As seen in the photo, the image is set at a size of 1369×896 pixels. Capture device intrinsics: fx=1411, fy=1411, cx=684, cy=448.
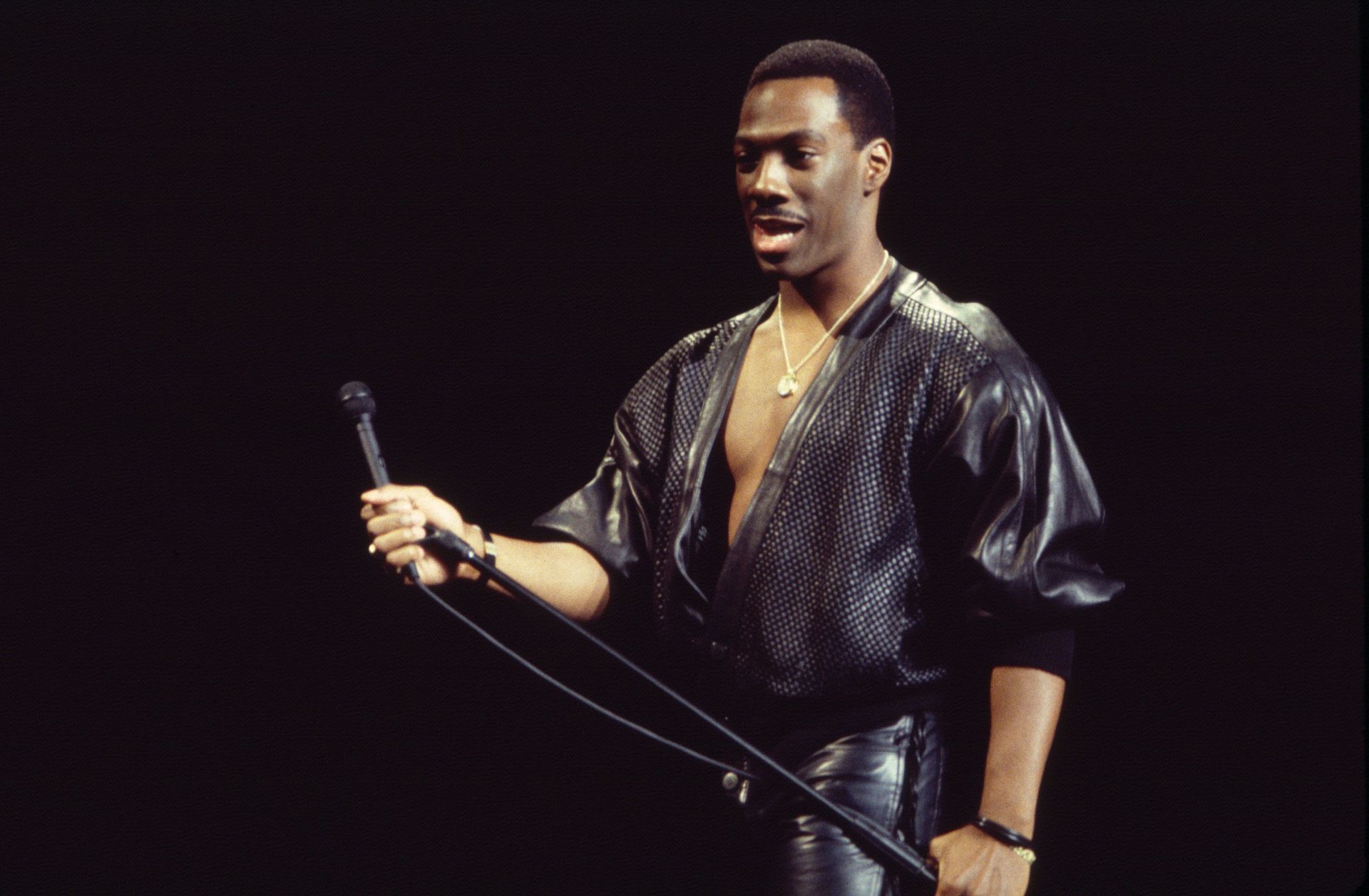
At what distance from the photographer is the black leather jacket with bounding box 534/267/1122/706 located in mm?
1866

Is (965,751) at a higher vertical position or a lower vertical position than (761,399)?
lower

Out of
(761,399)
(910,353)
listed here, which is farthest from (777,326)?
(910,353)

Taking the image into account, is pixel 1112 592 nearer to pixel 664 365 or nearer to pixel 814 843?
pixel 814 843

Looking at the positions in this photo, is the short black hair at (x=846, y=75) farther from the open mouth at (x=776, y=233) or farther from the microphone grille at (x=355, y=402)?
the microphone grille at (x=355, y=402)

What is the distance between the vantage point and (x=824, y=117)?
201cm

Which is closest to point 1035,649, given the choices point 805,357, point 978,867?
point 978,867

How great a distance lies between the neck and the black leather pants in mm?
601

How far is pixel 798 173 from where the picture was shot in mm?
2010

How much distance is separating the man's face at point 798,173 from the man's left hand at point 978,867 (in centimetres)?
82

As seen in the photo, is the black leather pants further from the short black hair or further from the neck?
the short black hair

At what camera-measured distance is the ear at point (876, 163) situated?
2.07m

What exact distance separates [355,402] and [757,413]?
0.62m

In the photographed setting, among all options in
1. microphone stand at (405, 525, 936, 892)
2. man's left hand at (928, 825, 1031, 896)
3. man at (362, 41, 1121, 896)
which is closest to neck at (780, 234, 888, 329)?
man at (362, 41, 1121, 896)

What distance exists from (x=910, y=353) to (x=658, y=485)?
0.47 metres
